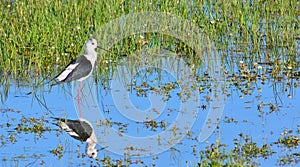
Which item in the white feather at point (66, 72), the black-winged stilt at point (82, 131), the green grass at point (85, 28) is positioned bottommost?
the black-winged stilt at point (82, 131)

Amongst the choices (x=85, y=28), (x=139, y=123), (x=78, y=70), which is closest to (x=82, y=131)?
(x=139, y=123)

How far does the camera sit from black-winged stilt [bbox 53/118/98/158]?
316 inches

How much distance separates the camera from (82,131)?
8.73 m

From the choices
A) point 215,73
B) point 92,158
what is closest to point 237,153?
point 92,158

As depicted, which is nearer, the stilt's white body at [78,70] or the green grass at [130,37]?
the stilt's white body at [78,70]

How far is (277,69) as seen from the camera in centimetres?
1128

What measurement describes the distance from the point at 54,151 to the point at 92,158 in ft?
1.34

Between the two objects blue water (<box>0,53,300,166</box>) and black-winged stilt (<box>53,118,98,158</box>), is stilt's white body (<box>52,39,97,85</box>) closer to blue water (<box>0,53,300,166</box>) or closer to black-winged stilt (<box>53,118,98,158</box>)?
blue water (<box>0,53,300,166</box>)

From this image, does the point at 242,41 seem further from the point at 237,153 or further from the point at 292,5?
the point at 237,153

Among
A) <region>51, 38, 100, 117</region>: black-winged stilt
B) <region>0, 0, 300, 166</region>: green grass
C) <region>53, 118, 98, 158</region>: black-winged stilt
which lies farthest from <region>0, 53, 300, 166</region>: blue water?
<region>0, 0, 300, 166</region>: green grass

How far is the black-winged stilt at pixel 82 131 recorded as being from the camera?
803 centimetres

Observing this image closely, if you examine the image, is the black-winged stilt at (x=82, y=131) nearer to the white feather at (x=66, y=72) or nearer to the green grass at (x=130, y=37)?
the white feather at (x=66, y=72)

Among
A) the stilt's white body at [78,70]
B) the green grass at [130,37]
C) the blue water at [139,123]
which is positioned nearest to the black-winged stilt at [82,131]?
the blue water at [139,123]

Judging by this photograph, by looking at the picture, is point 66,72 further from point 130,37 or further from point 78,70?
point 130,37
